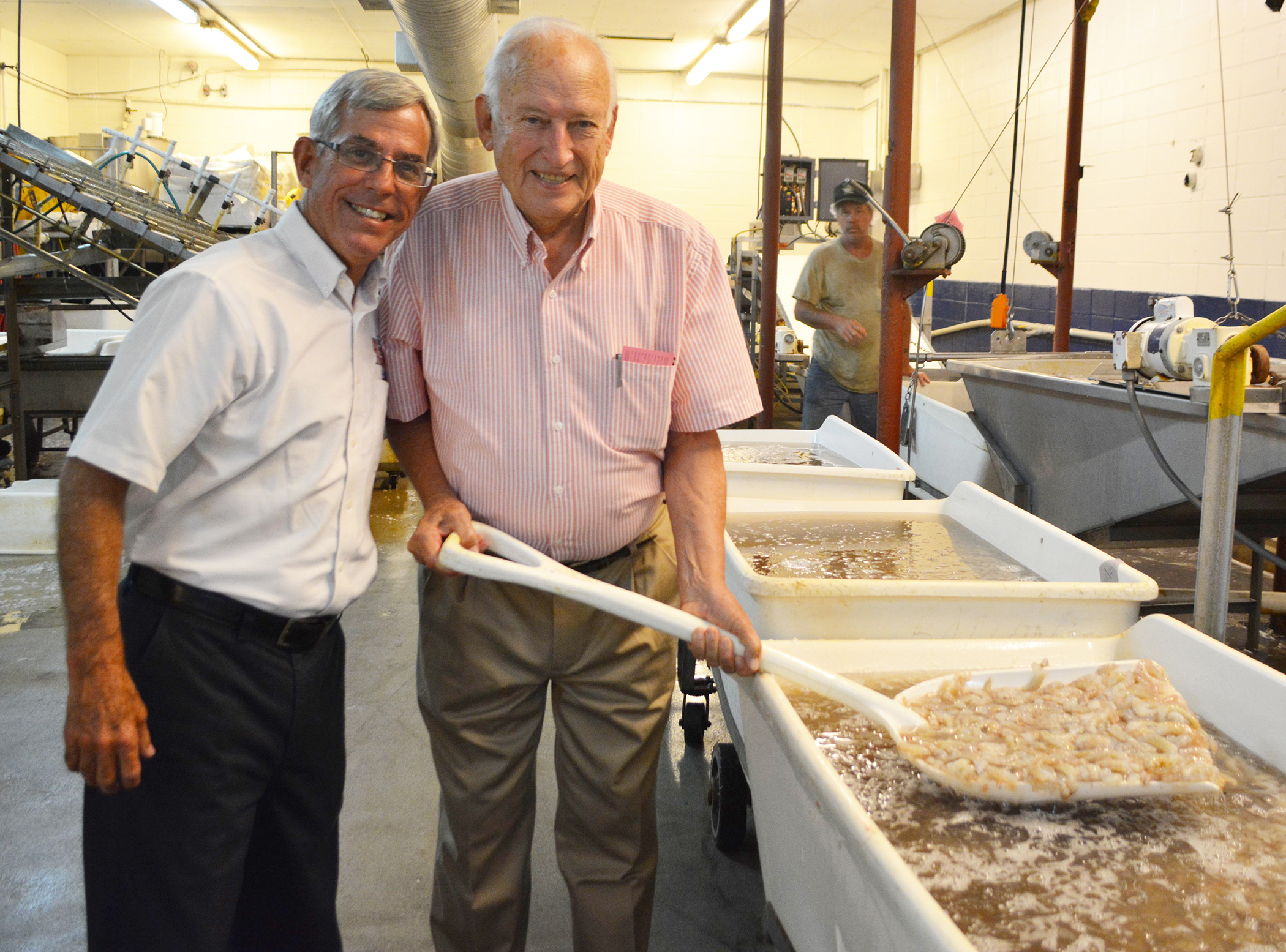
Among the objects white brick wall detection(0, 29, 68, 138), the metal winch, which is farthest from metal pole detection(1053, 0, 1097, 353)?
white brick wall detection(0, 29, 68, 138)

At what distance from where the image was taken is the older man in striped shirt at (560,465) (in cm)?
142

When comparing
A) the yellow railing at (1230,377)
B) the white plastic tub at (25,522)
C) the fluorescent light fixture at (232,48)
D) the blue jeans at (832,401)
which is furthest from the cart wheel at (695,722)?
the fluorescent light fixture at (232,48)

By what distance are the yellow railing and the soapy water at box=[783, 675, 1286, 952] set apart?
558 mm

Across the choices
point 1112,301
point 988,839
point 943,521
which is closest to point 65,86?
point 1112,301

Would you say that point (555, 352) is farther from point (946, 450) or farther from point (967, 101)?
point (967, 101)

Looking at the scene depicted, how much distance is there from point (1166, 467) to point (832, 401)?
8.08ft

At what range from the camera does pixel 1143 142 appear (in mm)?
6184

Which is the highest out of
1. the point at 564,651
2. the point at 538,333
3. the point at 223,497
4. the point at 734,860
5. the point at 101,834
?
the point at 538,333

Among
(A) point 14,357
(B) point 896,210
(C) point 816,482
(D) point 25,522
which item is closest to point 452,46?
(A) point 14,357

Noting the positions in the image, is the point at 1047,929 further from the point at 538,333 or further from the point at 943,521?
the point at 943,521

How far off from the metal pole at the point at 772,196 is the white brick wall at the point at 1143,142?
2.51m

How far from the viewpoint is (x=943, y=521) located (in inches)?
89.4

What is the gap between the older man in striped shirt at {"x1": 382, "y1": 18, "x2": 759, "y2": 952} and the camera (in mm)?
1421

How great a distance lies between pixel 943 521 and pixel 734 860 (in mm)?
921
